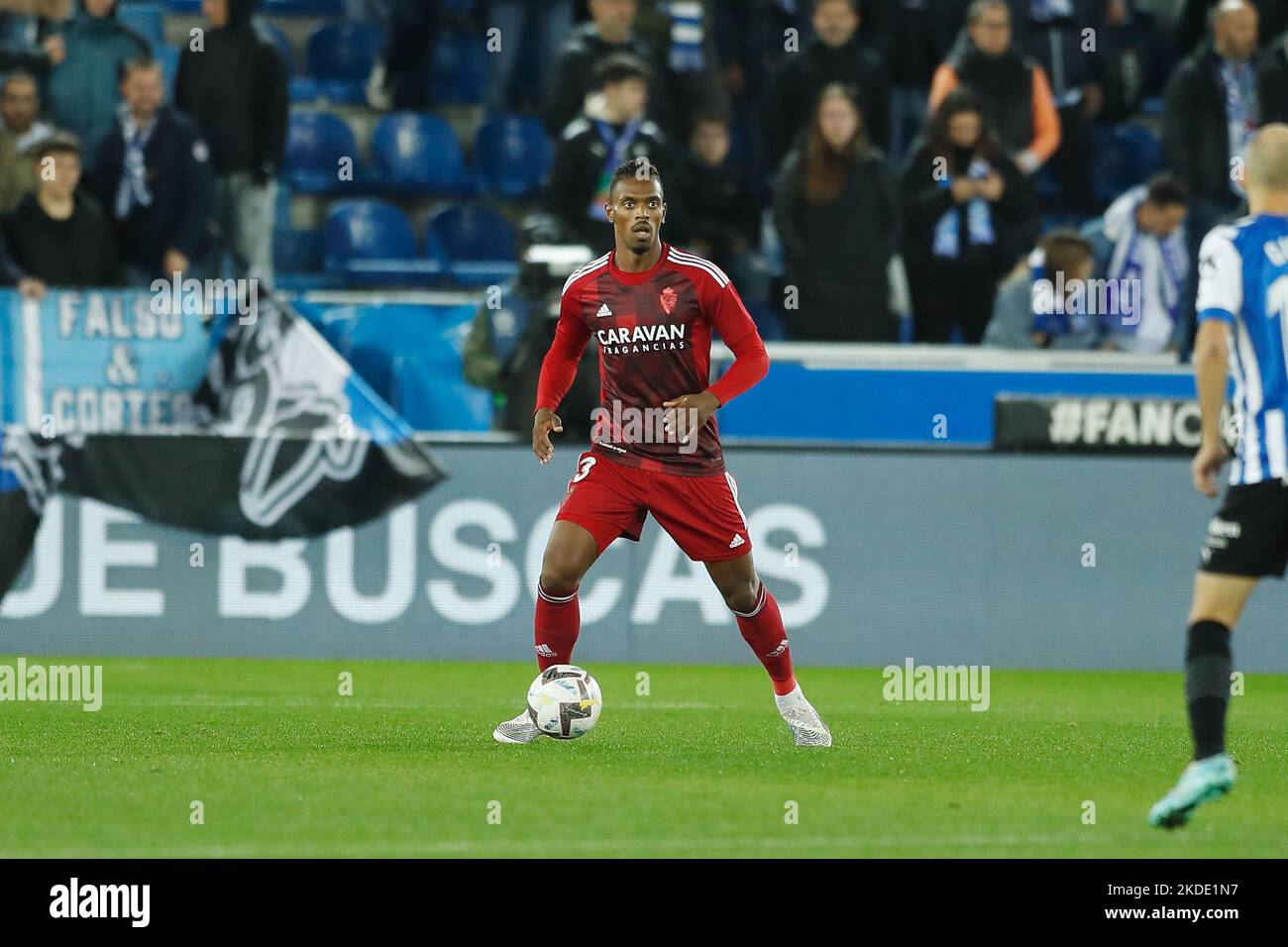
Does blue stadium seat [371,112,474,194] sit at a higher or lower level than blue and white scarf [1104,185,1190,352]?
higher

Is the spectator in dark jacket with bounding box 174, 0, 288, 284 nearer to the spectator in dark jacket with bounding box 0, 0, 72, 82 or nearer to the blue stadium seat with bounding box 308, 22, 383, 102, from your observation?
the spectator in dark jacket with bounding box 0, 0, 72, 82

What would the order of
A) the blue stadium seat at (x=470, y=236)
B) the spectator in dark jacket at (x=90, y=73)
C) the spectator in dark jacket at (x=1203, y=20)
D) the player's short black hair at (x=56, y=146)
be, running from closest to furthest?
1. the player's short black hair at (x=56, y=146)
2. the spectator in dark jacket at (x=90, y=73)
3. the blue stadium seat at (x=470, y=236)
4. the spectator in dark jacket at (x=1203, y=20)

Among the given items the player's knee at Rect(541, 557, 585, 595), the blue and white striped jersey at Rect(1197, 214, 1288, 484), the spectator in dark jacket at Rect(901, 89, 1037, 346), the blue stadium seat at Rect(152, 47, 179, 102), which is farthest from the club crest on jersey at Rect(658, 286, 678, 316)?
the blue stadium seat at Rect(152, 47, 179, 102)

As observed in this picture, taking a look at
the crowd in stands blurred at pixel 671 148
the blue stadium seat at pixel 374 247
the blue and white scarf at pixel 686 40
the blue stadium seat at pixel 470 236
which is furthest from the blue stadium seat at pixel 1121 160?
the blue stadium seat at pixel 374 247

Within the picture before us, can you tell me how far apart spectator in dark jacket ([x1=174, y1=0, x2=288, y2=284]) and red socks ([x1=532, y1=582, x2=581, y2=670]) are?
19.8 feet

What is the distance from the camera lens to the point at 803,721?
834 cm

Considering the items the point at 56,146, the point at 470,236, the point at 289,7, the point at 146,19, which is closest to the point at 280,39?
the point at 289,7

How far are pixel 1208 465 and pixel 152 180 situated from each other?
27.4 ft

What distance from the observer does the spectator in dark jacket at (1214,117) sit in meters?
13.7

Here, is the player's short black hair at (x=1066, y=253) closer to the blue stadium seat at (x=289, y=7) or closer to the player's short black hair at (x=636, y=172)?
the player's short black hair at (x=636, y=172)

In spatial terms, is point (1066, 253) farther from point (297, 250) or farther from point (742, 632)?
point (297, 250)

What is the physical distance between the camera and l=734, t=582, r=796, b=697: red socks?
326 inches

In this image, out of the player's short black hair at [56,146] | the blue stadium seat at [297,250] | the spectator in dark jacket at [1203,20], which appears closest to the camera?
the player's short black hair at [56,146]

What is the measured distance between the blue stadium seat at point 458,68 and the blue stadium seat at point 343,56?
46cm
